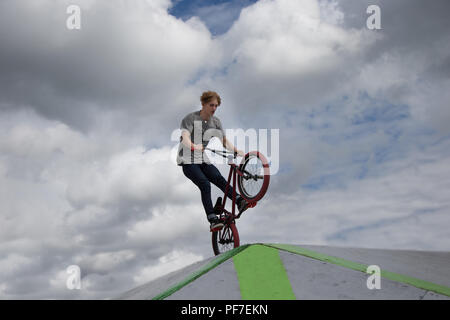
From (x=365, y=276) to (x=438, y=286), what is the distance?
118 centimetres

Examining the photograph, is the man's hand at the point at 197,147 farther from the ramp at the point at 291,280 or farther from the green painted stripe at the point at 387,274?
the green painted stripe at the point at 387,274

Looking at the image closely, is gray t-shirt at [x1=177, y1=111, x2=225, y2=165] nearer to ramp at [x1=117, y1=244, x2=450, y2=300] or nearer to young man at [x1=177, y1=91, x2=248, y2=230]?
young man at [x1=177, y1=91, x2=248, y2=230]

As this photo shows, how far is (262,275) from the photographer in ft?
16.0

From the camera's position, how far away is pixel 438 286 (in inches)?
206

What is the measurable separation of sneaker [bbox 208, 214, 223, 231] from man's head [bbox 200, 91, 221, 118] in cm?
194

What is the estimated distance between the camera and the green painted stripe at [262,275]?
4.37m

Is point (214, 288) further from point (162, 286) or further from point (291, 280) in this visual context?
point (162, 286)

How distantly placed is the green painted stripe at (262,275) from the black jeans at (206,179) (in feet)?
5.92

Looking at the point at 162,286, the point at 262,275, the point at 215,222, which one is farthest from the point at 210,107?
the point at 262,275
